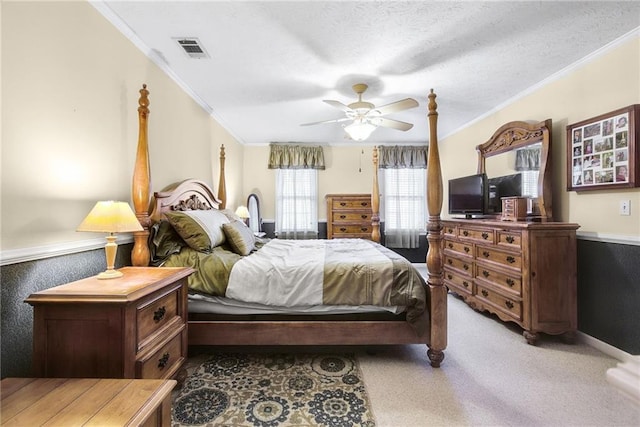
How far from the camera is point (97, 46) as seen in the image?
1.83 m

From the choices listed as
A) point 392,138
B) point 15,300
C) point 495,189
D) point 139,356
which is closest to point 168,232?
point 15,300

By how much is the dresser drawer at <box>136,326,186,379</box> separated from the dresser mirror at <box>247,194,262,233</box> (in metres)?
3.40

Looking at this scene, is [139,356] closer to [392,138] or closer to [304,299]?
[304,299]

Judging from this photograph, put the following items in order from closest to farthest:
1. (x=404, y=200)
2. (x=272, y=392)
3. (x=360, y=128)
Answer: (x=272, y=392) → (x=360, y=128) → (x=404, y=200)

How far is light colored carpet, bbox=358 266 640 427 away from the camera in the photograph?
1.56 meters

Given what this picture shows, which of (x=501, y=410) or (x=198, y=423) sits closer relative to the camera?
(x=198, y=423)

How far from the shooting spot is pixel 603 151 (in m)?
2.28

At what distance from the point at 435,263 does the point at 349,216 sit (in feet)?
9.87

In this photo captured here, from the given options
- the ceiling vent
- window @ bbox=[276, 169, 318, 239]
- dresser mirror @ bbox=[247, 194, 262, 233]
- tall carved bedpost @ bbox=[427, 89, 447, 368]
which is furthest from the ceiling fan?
dresser mirror @ bbox=[247, 194, 262, 233]

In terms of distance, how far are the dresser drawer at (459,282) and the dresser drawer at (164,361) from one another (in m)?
2.78

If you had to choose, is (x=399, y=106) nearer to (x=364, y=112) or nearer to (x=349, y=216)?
(x=364, y=112)

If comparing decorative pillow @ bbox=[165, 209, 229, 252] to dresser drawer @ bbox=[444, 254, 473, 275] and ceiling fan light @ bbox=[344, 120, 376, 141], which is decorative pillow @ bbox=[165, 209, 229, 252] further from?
dresser drawer @ bbox=[444, 254, 473, 275]

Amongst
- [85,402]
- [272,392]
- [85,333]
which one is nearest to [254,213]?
[272,392]

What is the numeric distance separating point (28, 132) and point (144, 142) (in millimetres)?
626
